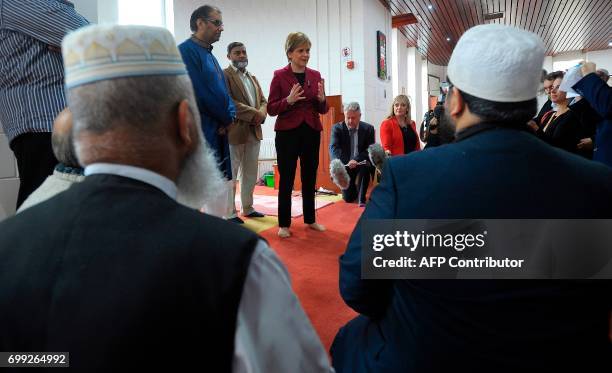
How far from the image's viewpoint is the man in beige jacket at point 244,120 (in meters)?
3.62

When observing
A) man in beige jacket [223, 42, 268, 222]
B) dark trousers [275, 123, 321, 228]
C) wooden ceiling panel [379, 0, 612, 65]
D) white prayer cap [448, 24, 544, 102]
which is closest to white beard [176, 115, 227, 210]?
white prayer cap [448, 24, 544, 102]

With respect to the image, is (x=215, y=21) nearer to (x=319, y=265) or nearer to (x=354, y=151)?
(x=319, y=265)

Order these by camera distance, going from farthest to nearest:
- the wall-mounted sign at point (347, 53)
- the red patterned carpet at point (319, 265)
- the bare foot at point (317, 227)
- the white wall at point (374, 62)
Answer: the white wall at point (374, 62), the wall-mounted sign at point (347, 53), the bare foot at point (317, 227), the red patterned carpet at point (319, 265)

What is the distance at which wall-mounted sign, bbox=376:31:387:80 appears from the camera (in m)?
7.95

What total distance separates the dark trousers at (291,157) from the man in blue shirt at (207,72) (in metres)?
0.56

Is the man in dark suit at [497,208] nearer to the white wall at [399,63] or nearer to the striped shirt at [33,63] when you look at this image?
the striped shirt at [33,63]

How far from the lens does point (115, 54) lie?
23.5 inches

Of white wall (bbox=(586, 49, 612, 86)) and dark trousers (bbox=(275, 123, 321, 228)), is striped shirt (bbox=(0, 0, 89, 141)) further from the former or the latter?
white wall (bbox=(586, 49, 612, 86))

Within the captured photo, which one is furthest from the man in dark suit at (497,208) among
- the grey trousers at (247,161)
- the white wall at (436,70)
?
the white wall at (436,70)

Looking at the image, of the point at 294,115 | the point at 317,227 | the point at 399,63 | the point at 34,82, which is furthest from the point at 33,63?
the point at 399,63

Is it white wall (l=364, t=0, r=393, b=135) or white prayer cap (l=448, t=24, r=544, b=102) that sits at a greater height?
white wall (l=364, t=0, r=393, b=135)

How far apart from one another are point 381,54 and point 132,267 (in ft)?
27.1

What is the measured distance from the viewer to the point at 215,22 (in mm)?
2625

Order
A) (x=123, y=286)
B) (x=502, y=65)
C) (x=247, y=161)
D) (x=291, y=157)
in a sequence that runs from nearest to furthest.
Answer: (x=123, y=286), (x=502, y=65), (x=291, y=157), (x=247, y=161)
